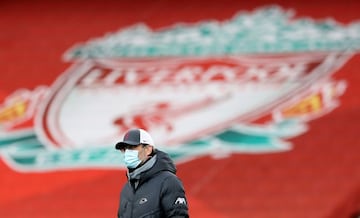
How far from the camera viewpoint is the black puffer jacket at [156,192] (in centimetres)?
313

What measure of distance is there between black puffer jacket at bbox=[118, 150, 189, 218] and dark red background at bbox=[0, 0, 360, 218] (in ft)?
10.7

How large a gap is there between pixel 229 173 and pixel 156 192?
345cm

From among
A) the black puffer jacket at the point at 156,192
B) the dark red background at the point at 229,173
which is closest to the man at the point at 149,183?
the black puffer jacket at the point at 156,192

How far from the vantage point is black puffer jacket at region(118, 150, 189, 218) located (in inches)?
123

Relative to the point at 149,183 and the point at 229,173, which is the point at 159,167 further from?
the point at 229,173

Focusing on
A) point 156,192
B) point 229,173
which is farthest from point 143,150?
point 229,173

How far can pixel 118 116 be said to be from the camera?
6992 mm

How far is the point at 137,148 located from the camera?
10.4ft

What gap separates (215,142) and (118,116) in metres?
0.80

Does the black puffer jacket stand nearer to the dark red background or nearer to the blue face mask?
the blue face mask

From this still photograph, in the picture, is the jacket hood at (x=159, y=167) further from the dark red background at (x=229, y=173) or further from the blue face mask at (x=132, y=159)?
the dark red background at (x=229, y=173)

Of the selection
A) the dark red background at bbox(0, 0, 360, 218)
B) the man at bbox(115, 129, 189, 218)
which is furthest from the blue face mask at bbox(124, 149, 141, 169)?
the dark red background at bbox(0, 0, 360, 218)

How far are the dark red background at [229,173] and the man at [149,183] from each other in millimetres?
3260

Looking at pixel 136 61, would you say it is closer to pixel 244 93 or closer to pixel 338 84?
pixel 244 93
